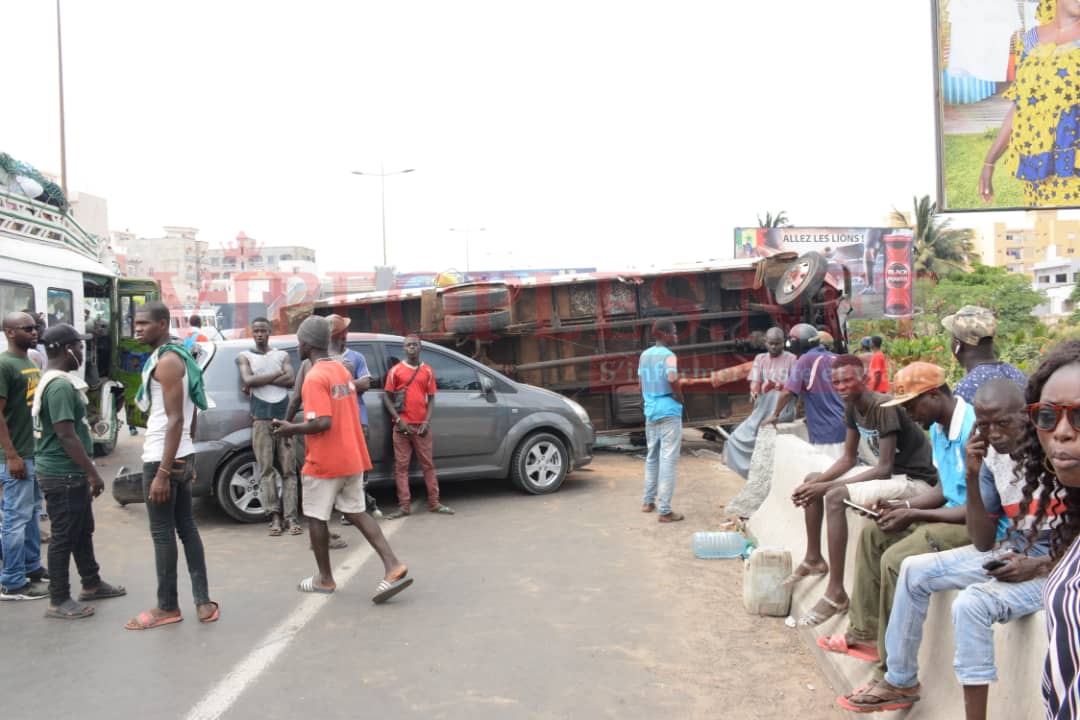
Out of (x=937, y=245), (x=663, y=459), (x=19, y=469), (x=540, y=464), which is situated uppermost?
(x=937, y=245)

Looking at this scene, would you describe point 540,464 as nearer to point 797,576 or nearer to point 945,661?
point 797,576

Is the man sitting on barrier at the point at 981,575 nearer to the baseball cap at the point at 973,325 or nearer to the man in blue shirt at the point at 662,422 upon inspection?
the baseball cap at the point at 973,325

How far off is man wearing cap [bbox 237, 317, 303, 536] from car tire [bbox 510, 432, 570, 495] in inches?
93.8

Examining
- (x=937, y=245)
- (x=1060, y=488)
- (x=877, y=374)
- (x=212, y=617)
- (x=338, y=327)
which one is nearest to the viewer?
(x=1060, y=488)

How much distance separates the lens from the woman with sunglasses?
5.85 feet

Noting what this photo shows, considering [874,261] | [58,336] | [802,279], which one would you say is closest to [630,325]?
[802,279]

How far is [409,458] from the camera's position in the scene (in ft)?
26.6

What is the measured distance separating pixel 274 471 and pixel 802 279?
23.3 ft

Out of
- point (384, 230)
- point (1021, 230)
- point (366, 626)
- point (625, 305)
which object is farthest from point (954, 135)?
point (1021, 230)

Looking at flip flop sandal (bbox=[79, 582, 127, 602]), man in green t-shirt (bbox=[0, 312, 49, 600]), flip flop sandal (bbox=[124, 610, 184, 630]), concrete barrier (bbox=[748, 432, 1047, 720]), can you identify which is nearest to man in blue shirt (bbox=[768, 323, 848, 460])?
concrete barrier (bbox=[748, 432, 1047, 720])

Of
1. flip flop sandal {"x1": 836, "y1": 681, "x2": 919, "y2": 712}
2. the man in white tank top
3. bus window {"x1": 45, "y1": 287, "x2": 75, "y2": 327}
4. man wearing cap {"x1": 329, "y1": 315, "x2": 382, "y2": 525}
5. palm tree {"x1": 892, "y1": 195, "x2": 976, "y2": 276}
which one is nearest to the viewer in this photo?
flip flop sandal {"x1": 836, "y1": 681, "x2": 919, "y2": 712}

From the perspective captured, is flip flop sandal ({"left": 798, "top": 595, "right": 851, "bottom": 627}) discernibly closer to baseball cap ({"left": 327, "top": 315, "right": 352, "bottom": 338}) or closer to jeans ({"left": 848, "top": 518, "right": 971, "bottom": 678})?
jeans ({"left": 848, "top": 518, "right": 971, "bottom": 678})

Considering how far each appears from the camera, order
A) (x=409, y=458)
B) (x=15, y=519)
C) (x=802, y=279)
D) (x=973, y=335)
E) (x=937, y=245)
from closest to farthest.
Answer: (x=973, y=335)
(x=15, y=519)
(x=409, y=458)
(x=802, y=279)
(x=937, y=245)

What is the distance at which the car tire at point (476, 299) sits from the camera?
11.1 meters
